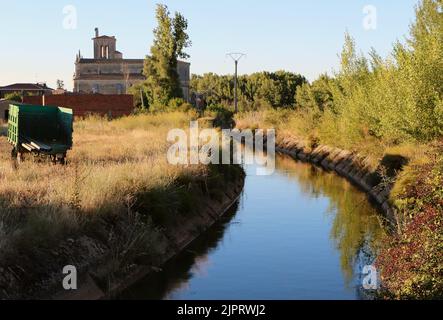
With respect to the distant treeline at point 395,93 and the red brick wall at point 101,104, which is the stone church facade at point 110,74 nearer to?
the red brick wall at point 101,104

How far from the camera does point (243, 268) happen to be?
16.1 meters

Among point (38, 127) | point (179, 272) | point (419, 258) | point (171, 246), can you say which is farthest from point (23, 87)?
point (419, 258)

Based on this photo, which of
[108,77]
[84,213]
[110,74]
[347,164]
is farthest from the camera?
[110,74]

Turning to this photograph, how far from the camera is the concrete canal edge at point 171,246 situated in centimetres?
1241

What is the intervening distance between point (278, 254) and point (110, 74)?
94.0 metres

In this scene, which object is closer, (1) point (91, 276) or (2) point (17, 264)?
(2) point (17, 264)

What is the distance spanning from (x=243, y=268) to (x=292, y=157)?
3528cm

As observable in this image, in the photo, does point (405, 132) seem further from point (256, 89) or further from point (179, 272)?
point (256, 89)

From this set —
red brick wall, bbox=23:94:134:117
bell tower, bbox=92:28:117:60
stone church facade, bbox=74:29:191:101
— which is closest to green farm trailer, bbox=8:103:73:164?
red brick wall, bbox=23:94:134:117

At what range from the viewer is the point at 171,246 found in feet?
55.5

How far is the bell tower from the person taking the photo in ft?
409

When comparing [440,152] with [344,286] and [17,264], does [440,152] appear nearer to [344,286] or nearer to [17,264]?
[344,286]

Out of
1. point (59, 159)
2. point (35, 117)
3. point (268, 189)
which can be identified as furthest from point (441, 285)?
point (268, 189)

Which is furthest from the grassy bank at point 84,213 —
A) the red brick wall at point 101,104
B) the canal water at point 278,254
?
the red brick wall at point 101,104
